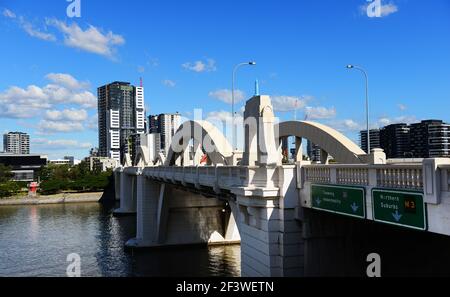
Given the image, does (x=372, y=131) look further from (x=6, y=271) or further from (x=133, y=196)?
(x=133, y=196)

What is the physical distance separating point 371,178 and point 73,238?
158 ft

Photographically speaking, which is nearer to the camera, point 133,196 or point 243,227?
point 243,227

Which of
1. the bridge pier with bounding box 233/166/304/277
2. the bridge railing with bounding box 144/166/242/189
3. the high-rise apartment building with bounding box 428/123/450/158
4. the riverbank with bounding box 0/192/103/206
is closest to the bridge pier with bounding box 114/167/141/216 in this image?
the riverbank with bounding box 0/192/103/206

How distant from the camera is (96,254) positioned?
145 feet

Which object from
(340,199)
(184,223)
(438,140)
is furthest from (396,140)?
(340,199)

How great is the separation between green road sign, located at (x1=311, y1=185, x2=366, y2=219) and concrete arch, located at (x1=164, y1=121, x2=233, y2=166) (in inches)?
570

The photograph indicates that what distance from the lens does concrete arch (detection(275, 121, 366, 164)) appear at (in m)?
17.6

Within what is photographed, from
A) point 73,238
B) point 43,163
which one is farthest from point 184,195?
point 43,163

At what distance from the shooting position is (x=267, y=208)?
Result: 636 inches

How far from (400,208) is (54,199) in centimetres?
10822

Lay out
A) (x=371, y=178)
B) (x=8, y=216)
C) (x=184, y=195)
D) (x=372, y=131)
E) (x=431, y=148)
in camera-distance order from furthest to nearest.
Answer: (x=8, y=216) < (x=372, y=131) < (x=184, y=195) < (x=431, y=148) < (x=371, y=178)

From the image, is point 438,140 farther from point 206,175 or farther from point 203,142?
point 206,175

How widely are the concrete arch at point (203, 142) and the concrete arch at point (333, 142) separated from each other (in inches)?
366

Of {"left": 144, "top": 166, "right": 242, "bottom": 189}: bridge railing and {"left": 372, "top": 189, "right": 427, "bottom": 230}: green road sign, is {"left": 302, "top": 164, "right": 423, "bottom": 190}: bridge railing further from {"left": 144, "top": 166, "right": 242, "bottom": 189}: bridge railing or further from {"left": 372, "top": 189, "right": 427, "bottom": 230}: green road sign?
{"left": 144, "top": 166, "right": 242, "bottom": 189}: bridge railing
